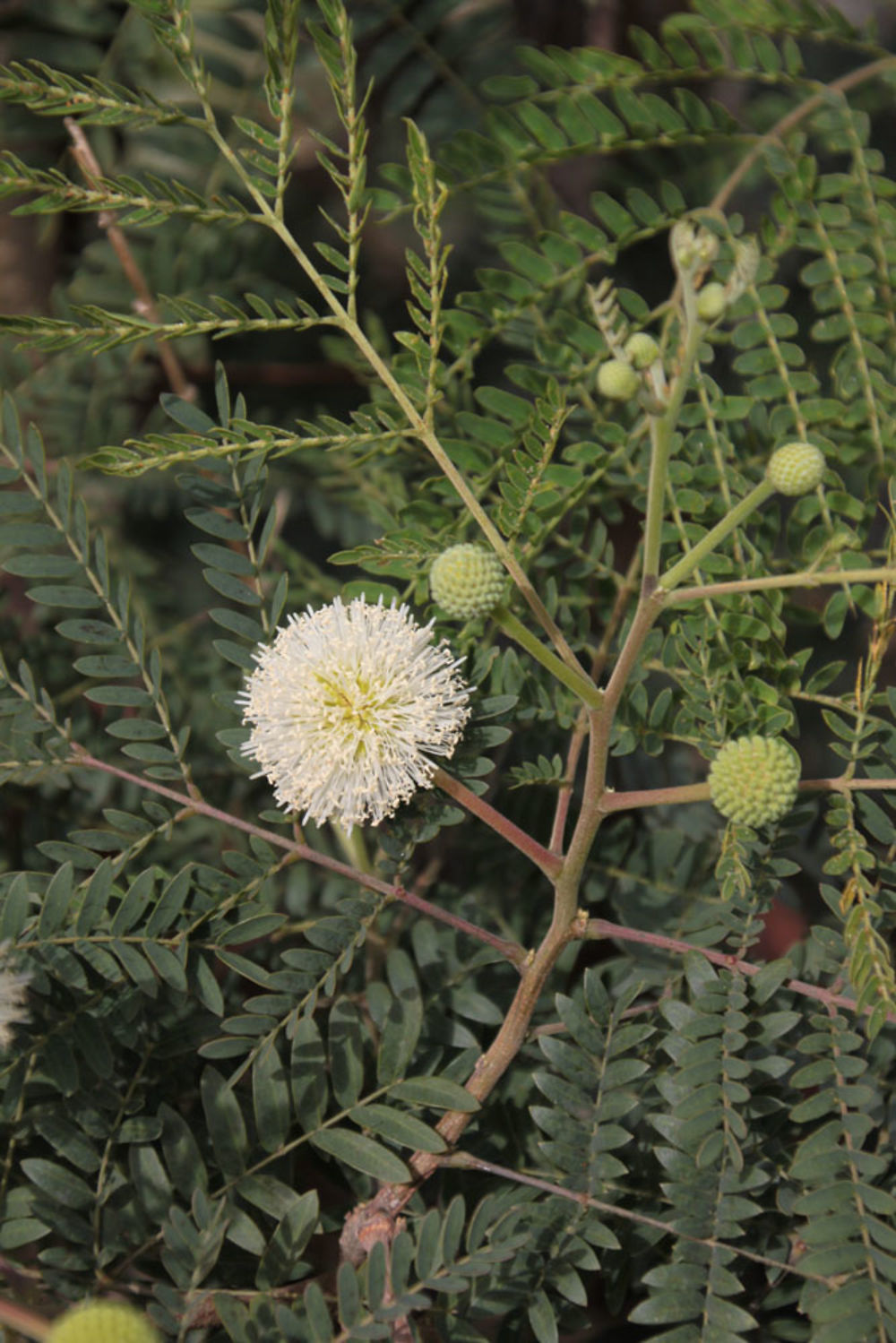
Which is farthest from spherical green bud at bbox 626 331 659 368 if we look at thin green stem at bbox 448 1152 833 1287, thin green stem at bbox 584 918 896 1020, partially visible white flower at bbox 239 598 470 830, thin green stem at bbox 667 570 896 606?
thin green stem at bbox 448 1152 833 1287

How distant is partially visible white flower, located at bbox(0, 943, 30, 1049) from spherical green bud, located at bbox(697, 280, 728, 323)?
1.73 ft

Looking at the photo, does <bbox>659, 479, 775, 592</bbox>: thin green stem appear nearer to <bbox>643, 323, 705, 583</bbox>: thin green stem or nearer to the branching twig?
<bbox>643, 323, 705, 583</bbox>: thin green stem

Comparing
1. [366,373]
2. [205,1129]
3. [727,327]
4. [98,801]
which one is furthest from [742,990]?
[727,327]

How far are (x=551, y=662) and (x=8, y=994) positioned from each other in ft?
1.24

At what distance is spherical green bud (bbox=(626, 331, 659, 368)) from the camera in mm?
561

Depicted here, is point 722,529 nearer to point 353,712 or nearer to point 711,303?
point 711,303

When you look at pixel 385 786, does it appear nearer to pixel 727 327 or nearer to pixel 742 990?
pixel 742 990

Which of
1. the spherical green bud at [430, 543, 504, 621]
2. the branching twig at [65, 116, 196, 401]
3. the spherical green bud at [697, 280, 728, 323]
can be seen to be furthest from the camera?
the branching twig at [65, 116, 196, 401]

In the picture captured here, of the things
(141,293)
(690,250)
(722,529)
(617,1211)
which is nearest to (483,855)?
(617,1211)

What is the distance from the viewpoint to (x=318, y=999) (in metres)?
0.80

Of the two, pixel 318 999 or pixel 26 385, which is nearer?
pixel 318 999

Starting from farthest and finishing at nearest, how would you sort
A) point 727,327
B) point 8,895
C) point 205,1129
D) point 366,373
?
point 727,327 → point 366,373 → point 205,1129 → point 8,895

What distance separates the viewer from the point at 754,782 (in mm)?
663

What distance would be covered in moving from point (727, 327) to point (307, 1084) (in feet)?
3.01
